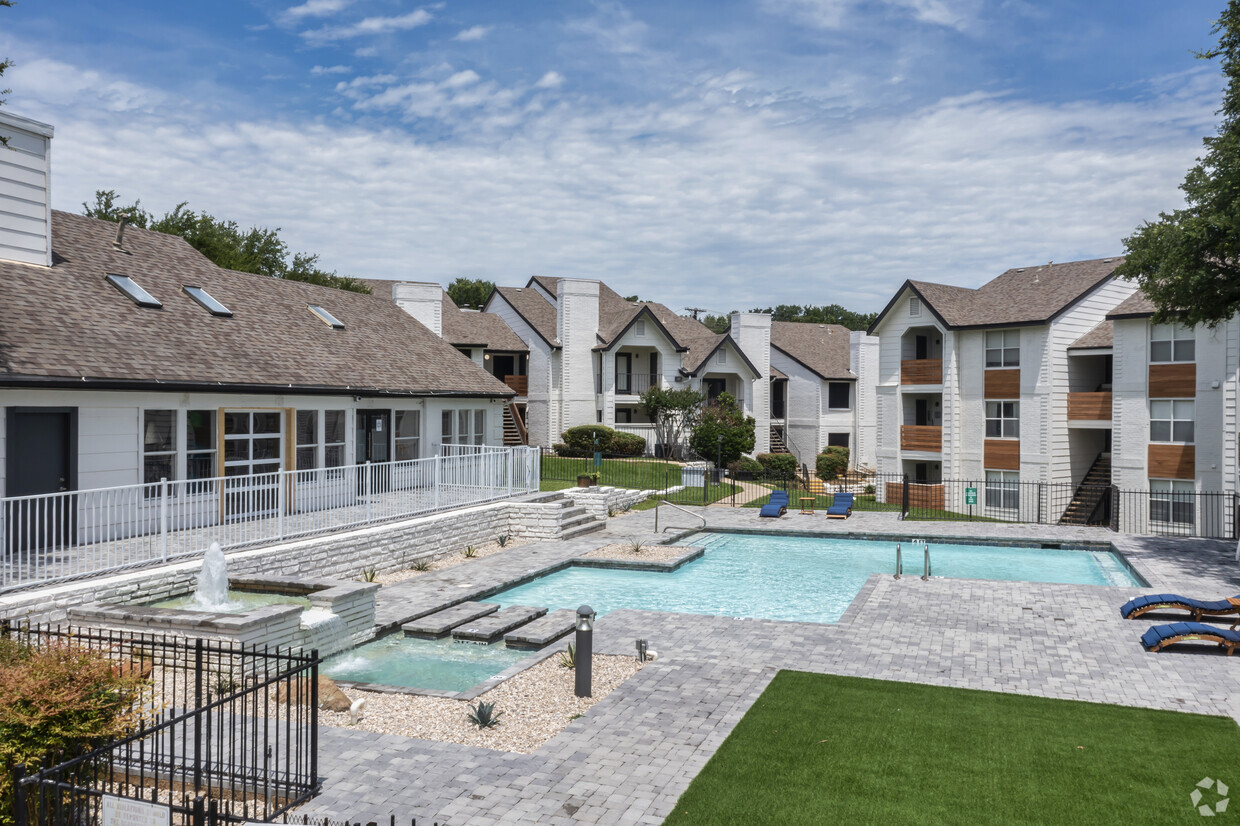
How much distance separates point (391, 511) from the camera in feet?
68.0

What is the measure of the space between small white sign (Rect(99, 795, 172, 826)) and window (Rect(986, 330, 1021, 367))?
35004 mm

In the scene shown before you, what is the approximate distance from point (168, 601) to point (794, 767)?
10324 mm

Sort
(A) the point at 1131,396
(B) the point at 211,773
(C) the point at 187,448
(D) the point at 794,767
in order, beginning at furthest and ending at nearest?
(A) the point at 1131,396 → (C) the point at 187,448 → (D) the point at 794,767 → (B) the point at 211,773

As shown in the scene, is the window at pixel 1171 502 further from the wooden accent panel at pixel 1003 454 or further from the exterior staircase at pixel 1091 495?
the wooden accent panel at pixel 1003 454

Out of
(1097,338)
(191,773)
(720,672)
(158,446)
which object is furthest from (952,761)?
(1097,338)

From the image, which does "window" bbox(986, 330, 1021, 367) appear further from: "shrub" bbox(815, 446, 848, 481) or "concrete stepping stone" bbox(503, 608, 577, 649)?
"concrete stepping stone" bbox(503, 608, 577, 649)

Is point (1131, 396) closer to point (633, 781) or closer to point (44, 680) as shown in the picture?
point (633, 781)

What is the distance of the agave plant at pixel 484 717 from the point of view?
32.7 feet

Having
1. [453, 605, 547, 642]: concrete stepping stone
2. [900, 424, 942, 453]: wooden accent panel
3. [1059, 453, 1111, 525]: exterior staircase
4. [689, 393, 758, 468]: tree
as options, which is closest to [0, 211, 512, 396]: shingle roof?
[453, 605, 547, 642]: concrete stepping stone

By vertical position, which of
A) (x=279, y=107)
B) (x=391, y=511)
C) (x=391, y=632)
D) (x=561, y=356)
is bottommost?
(x=391, y=632)

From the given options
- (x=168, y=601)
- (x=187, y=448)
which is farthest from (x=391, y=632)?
(x=187, y=448)

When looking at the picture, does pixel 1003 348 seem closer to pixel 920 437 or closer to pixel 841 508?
pixel 920 437

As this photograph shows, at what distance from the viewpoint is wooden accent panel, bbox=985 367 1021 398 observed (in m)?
34.3

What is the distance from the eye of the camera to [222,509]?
16.9 m
